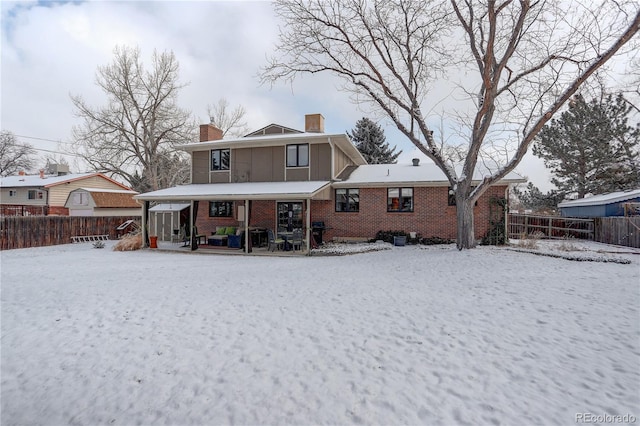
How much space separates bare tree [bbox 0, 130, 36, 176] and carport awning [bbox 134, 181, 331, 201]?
1424 inches

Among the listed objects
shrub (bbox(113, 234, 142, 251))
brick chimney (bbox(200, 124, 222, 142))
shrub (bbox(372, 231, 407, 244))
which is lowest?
shrub (bbox(113, 234, 142, 251))

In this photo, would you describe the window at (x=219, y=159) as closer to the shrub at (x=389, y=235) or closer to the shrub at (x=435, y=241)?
the shrub at (x=389, y=235)

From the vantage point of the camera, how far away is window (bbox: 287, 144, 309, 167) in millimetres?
15719

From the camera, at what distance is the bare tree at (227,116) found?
99.7ft

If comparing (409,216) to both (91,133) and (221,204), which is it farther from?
(91,133)

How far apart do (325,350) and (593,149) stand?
93.1 ft

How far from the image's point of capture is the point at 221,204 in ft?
56.1

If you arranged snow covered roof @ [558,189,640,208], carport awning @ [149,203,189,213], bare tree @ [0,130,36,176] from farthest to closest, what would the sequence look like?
bare tree @ [0,130,36,176]
carport awning @ [149,203,189,213]
snow covered roof @ [558,189,640,208]

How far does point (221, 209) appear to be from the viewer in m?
17.1

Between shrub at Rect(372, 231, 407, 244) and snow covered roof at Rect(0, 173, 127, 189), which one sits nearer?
shrub at Rect(372, 231, 407, 244)

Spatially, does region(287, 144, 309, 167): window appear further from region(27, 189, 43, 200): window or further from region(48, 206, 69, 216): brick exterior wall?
region(27, 189, 43, 200): window

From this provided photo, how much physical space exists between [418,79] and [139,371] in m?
13.5

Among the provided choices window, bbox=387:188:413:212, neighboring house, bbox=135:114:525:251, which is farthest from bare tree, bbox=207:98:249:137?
window, bbox=387:188:413:212

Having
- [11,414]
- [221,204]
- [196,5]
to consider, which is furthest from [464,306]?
[221,204]
